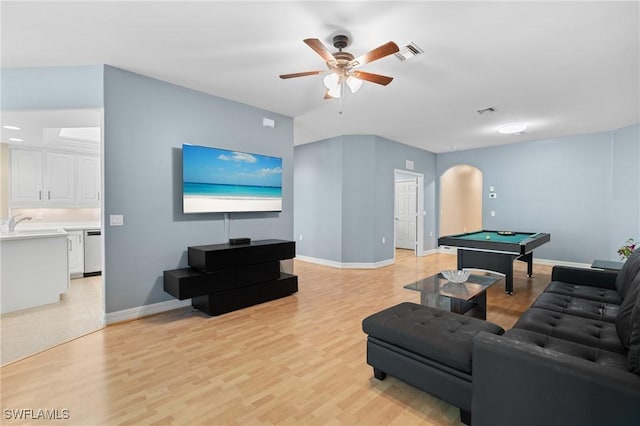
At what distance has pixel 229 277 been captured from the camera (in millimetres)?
3609

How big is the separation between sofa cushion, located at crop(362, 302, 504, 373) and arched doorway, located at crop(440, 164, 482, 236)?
742 cm

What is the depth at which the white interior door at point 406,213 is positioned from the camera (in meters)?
8.38

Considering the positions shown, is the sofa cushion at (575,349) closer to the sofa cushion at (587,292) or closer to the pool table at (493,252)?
the sofa cushion at (587,292)

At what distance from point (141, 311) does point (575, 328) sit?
4.05 metres

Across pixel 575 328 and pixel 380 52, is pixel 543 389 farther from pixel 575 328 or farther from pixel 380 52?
pixel 380 52

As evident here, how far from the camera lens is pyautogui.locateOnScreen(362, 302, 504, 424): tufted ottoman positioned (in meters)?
1.70

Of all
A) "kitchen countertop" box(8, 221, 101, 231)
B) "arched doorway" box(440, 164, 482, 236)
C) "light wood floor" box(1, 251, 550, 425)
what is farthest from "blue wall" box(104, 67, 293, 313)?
"arched doorway" box(440, 164, 482, 236)

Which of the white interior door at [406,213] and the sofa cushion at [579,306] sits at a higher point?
the white interior door at [406,213]

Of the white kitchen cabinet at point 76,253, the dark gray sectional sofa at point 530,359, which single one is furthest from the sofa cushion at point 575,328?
the white kitchen cabinet at point 76,253

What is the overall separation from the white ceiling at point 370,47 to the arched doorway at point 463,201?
14.9ft

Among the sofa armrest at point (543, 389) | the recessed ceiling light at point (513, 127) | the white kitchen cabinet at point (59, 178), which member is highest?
the recessed ceiling light at point (513, 127)

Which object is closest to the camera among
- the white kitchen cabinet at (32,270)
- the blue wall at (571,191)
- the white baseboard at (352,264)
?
the white kitchen cabinet at (32,270)

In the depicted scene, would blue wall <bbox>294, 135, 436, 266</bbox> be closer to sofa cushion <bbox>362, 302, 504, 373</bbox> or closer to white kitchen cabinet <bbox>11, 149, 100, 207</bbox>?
sofa cushion <bbox>362, 302, 504, 373</bbox>

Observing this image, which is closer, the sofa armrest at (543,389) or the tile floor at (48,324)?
the sofa armrest at (543,389)
